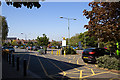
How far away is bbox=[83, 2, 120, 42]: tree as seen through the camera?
894 centimetres

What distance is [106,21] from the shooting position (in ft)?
31.7

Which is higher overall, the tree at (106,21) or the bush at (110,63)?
the tree at (106,21)

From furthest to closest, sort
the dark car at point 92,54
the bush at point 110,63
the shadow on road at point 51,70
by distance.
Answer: the dark car at point 92,54 < the bush at point 110,63 < the shadow on road at point 51,70

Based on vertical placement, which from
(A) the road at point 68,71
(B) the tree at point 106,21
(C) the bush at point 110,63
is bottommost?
(A) the road at point 68,71

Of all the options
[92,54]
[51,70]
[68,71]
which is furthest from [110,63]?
[51,70]

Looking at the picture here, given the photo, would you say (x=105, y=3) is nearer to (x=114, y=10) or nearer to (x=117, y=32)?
(x=114, y=10)

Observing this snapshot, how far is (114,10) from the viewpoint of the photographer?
29.8 ft

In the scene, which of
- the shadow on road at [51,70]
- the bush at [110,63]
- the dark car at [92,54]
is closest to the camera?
the shadow on road at [51,70]

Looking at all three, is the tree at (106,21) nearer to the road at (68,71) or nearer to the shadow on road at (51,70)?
the road at (68,71)

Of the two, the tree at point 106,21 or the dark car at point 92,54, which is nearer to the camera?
the tree at point 106,21

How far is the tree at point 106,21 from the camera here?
8.94 metres

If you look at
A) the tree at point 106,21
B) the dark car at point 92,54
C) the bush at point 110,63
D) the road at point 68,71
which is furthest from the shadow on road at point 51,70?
the tree at point 106,21

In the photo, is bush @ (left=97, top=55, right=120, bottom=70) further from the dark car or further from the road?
the dark car

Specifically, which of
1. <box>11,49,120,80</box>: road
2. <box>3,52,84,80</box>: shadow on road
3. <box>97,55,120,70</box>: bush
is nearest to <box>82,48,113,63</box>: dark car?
<box>11,49,120,80</box>: road
